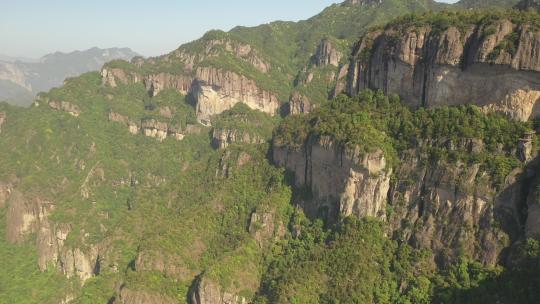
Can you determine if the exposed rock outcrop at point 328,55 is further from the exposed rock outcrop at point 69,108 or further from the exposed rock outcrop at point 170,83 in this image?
the exposed rock outcrop at point 69,108

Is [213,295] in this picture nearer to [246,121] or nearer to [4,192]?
[4,192]

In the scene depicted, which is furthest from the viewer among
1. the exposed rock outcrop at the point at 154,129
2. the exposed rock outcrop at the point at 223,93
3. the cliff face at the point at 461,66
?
the exposed rock outcrop at the point at 223,93

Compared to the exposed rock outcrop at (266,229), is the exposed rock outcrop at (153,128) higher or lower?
higher

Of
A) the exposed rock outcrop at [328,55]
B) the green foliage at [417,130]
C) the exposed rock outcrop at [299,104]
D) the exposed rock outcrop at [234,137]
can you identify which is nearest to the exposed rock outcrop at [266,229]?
the green foliage at [417,130]

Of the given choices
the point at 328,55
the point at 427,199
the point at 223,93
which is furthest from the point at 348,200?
the point at 328,55

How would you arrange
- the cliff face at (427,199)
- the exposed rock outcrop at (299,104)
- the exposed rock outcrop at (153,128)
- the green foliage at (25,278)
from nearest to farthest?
1. the cliff face at (427,199)
2. the green foliage at (25,278)
3. the exposed rock outcrop at (153,128)
4. the exposed rock outcrop at (299,104)

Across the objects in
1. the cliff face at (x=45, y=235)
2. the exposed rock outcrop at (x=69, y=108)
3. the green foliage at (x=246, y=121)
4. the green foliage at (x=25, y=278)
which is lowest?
the green foliage at (x=25, y=278)

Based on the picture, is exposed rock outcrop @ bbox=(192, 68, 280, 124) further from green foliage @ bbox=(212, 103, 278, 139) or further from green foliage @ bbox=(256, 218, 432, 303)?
green foliage @ bbox=(256, 218, 432, 303)
